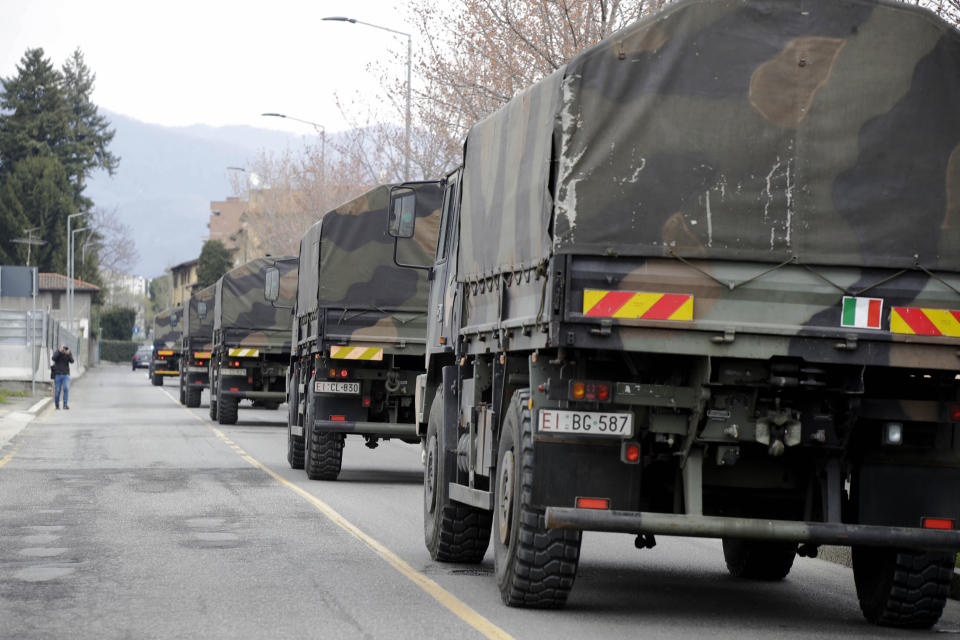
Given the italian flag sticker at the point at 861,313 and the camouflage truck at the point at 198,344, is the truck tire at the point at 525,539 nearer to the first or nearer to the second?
the italian flag sticker at the point at 861,313

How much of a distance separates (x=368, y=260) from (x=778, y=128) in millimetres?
11555

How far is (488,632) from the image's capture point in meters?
7.99

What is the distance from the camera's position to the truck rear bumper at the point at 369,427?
18.5 meters

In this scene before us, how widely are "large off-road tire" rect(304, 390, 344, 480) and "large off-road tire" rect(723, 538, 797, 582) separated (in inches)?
319

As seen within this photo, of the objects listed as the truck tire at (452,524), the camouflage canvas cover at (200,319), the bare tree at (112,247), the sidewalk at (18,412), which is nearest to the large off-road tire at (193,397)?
the camouflage canvas cover at (200,319)

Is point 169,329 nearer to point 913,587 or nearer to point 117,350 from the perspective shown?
point 913,587

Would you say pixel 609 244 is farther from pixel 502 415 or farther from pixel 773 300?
pixel 502 415

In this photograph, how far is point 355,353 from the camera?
61.3ft

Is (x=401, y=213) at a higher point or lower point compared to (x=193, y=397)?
higher

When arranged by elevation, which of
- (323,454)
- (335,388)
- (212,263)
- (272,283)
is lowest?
(323,454)

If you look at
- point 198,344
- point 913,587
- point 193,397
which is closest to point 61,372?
point 198,344

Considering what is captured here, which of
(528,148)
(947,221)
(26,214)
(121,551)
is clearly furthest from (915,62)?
(26,214)

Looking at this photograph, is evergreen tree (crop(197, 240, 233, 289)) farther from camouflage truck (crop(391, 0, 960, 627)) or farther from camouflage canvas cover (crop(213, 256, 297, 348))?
camouflage truck (crop(391, 0, 960, 627))

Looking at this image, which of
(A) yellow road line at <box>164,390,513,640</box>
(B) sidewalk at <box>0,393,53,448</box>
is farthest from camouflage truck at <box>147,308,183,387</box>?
(A) yellow road line at <box>164,390,513,640</box>
